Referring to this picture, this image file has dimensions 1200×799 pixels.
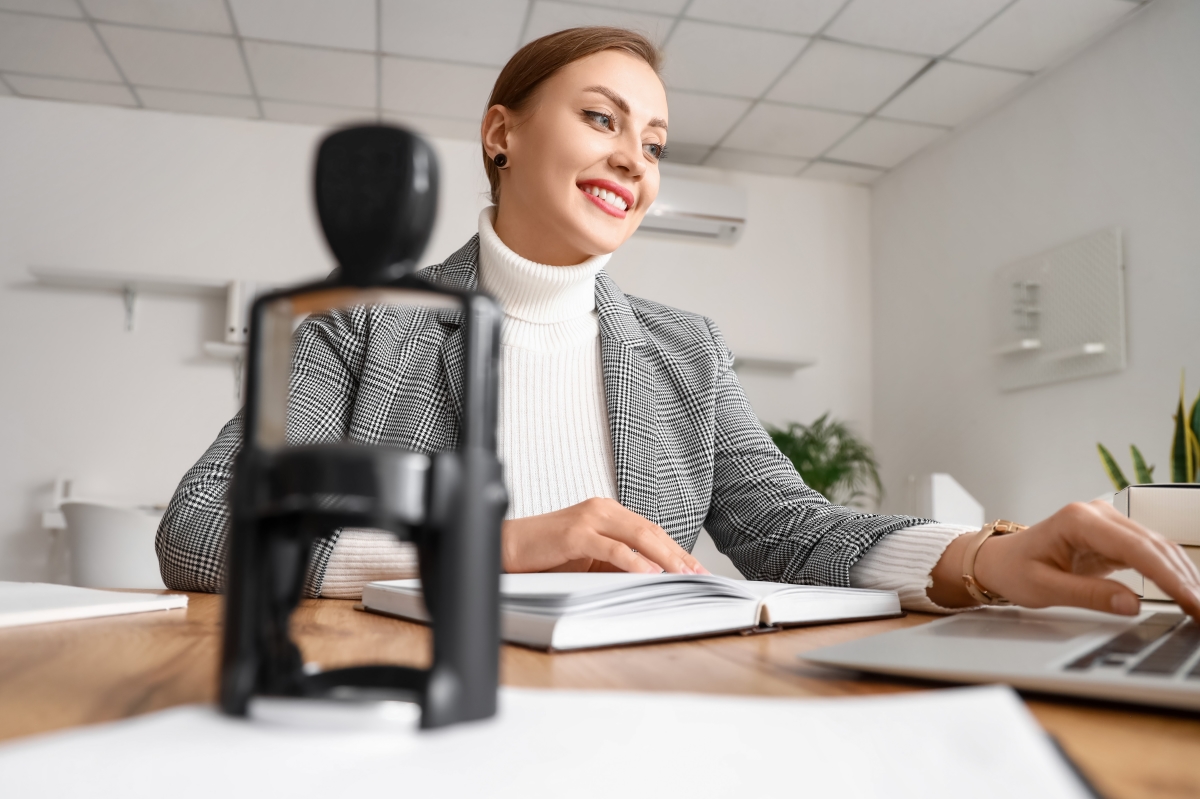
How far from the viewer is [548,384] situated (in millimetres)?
1328

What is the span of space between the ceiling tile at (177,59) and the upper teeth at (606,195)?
257 cm

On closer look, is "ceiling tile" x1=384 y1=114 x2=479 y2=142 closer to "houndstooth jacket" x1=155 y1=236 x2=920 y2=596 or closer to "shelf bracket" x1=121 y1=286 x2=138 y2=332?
"shelf bracket" x1=121 y1=286 x2=138 y2=332

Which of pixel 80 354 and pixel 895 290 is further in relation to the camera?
pixel 895 290

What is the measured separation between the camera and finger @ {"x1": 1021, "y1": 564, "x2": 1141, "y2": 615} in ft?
1.77

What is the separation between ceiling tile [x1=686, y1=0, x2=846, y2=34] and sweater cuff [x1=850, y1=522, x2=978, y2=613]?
2556 millimetres

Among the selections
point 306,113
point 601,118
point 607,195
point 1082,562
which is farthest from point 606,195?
point 306,113

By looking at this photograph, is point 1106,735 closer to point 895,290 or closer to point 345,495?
point 345,495

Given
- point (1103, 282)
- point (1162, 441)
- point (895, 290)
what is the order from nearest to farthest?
point (1162, 441) → point (1103, 282) → point (895, 290)

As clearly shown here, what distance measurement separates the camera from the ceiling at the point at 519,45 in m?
2.95

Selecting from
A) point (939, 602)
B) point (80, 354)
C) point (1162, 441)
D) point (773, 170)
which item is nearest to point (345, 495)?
point (939, 602)

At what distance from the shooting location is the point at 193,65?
11.1ft

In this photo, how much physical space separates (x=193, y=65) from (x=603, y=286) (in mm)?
2830

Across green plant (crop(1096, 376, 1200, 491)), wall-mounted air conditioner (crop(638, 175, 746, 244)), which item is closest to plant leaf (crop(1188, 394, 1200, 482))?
green plant (crop(1096, 376, 1200, 491))

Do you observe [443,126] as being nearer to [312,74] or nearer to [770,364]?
[312,74]
